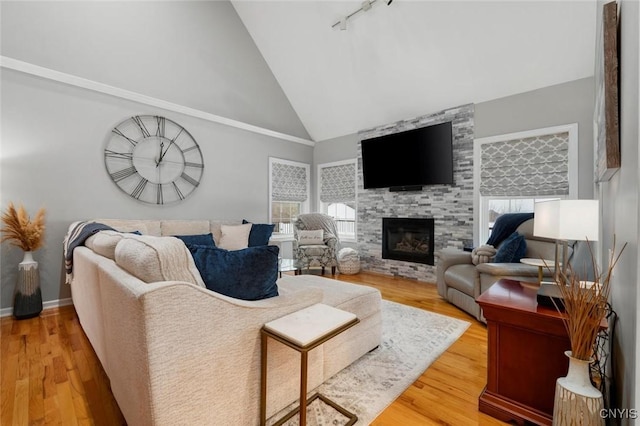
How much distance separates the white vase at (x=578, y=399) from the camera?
3.35 feet

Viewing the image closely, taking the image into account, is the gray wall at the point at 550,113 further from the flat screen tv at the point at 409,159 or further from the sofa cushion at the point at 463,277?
the sofa cushion at the point at 463,277

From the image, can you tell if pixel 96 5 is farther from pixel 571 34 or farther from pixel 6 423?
pixel 571 34

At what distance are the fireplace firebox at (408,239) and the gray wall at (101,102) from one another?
2598 mm

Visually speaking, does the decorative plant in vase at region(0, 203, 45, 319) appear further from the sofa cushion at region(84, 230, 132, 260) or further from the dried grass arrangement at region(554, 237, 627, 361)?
the dried grass arrangement at region(554, 237, 627, 361)

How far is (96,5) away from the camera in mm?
3350

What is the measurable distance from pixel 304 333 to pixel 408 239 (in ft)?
12.5

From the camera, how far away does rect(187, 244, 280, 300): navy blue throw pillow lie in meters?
1.30

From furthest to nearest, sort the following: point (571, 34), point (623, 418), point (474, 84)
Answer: point (474, 84)
point (571, 34)
point (623, 418)

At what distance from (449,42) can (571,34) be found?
1.20 metres

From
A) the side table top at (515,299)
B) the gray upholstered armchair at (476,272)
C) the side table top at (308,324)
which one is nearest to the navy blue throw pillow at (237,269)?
the side table top at (308,324)

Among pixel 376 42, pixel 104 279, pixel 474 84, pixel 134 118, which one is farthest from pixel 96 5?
pixel 474 84

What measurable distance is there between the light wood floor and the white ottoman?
2408mm

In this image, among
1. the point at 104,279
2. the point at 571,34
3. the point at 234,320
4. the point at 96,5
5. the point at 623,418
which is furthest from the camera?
the point at 96,5

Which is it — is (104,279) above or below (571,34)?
below
